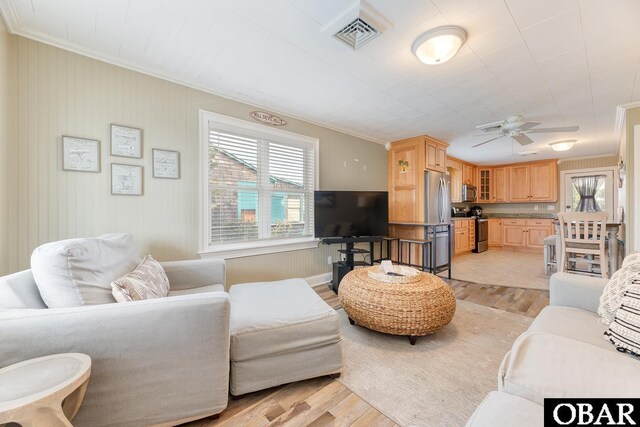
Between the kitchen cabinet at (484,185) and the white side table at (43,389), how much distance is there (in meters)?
8.49

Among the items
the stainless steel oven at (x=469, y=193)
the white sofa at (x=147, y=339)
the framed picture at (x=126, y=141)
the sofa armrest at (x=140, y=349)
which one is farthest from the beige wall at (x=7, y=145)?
the stainless steel oven at (x=469, y=193)

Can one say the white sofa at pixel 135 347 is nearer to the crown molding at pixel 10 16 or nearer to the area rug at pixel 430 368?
the area rug at pixel 430 368

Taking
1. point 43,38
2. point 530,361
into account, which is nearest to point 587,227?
point 530,361

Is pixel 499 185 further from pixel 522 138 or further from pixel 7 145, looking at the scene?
pixel 7 145

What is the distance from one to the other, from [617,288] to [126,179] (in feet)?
11.4

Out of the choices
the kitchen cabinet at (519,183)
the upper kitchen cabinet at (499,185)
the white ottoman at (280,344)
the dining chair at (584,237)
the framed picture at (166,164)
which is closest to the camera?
the white ottoman at (280,344)

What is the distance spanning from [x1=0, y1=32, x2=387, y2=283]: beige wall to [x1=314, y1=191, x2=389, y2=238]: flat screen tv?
47.0 inches

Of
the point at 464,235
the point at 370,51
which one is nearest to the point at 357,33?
the point at 370,51

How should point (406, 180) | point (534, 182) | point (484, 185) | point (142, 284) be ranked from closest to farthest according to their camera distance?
point (142, 284), point (406, 180), point (534, 182), point (484, 185)

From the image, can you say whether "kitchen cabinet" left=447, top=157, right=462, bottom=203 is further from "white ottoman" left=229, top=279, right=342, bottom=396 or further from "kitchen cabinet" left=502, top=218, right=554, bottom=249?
"white ottoman" left=229, top=279, right=342, bottom=396

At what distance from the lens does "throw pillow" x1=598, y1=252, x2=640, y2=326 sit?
1203 millimetres

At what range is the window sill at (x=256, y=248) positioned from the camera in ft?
9.04

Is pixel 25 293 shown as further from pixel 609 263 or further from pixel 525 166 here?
pixel 525 166

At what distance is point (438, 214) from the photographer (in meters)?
4.41
